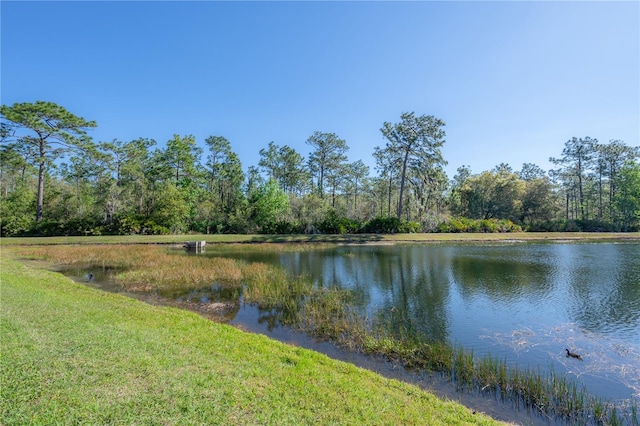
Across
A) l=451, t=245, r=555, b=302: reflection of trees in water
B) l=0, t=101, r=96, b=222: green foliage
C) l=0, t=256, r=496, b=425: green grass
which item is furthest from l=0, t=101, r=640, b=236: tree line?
l=0, t=256, r=496, b=425: green grass

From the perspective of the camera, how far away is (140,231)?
39.5 metres

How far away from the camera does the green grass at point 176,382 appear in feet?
12.3

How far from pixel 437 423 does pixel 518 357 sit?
4.47 meters

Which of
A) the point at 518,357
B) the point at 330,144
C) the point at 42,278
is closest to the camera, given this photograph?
the point at 518,357

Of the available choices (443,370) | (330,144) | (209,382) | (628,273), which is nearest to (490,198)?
(330,144)

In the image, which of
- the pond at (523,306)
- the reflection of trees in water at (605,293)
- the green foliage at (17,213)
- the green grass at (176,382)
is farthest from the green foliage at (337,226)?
the green grass at (176,382)

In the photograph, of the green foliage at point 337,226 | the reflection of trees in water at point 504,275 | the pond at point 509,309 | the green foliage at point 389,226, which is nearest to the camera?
the pond at point 509,309

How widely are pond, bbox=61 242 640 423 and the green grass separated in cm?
174

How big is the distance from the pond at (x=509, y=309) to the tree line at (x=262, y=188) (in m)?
25.5

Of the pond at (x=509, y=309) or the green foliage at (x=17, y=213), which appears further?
the green foliage at (x=17, y=213)

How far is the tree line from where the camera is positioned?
125 feet

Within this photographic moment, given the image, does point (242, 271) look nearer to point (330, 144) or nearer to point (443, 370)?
point (443, 370)

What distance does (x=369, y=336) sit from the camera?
796 cm

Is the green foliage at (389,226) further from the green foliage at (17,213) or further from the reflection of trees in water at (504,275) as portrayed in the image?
the green foliage at (17,213)
